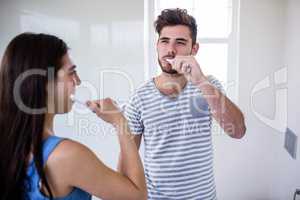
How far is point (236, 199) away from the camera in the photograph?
2008 mm

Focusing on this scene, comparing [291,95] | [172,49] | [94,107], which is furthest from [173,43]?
[291,95]

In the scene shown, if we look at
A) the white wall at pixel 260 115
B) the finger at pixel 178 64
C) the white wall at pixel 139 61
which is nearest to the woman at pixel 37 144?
the finger at pixel 178 64

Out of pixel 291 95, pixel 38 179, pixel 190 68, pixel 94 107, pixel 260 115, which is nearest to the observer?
pixel 38 179

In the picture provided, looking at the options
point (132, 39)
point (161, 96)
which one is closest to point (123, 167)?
point (161, 96)

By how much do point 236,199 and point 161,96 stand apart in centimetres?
122

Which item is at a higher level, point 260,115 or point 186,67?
point 186,67

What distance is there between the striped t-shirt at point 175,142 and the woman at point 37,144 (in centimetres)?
40

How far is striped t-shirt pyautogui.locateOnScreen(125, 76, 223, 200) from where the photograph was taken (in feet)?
3.71

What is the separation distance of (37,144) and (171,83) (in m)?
0.66

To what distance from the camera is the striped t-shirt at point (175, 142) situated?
1.13 metres

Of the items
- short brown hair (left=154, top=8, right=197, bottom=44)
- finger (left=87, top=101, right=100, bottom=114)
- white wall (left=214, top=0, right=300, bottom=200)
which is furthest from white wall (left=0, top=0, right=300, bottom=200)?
finger (left=87, top=101, right=100, bottom=114)

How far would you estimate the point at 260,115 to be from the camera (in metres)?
1.90

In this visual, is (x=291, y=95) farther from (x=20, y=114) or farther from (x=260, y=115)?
(x=20, y=114)

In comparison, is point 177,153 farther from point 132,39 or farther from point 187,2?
point 187,2
